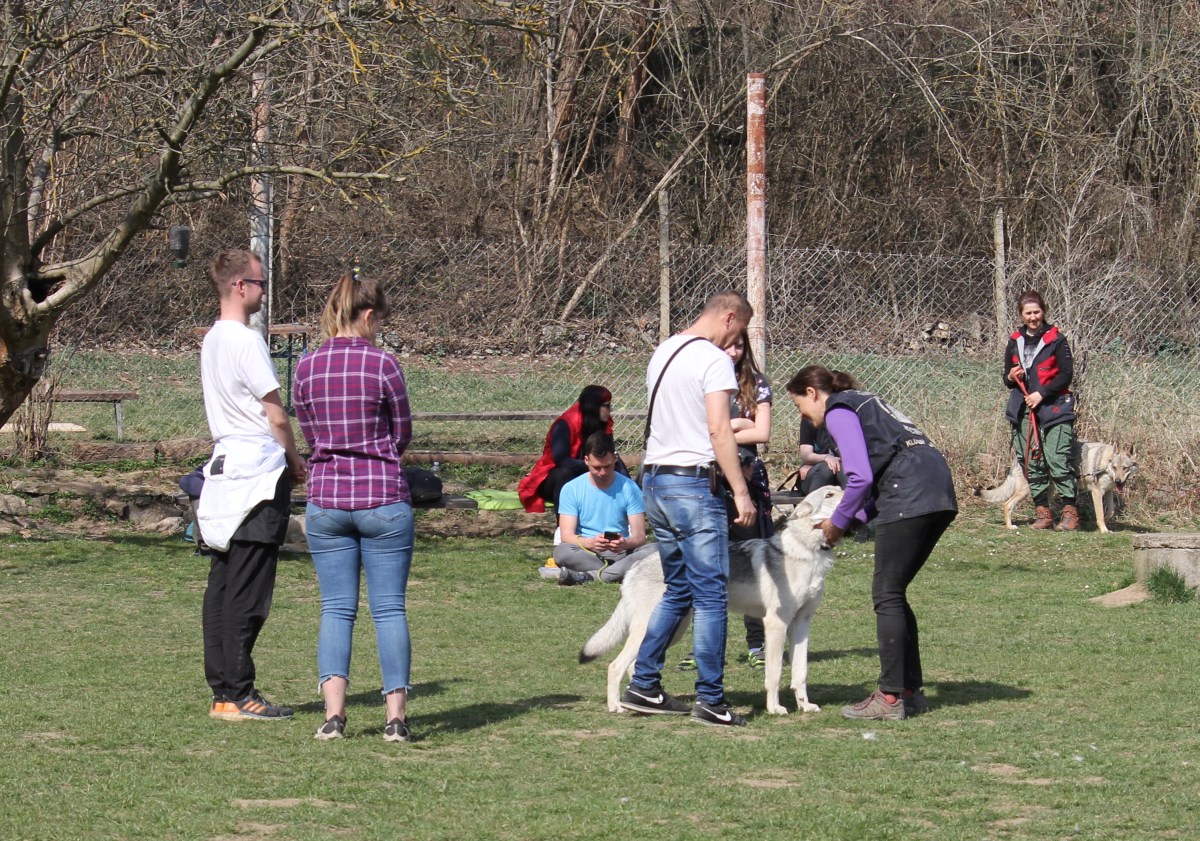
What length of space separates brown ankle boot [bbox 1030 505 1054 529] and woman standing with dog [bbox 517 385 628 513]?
3711 mm

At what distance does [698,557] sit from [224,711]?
1993 millimetres

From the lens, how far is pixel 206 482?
5820 millimetres

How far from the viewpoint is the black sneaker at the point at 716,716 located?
231 inches

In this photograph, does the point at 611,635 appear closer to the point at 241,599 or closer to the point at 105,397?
the point at 241,599

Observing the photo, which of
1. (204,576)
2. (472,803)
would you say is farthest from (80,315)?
(472,803)

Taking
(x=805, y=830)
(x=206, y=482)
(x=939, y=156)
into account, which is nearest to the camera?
(x=805, y=830)

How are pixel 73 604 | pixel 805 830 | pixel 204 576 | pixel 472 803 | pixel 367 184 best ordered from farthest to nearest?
pixel 367 184 < pixel 204 576 < pixel 73 604 < pixel 472 803 < pixel 805 830

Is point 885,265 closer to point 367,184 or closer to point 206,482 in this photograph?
point 367,184

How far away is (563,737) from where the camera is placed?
5.62 metres

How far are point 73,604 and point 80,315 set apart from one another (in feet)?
23.7

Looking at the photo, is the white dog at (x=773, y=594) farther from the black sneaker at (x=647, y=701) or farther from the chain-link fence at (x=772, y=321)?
the chain-link fence at (x=772, y=321)

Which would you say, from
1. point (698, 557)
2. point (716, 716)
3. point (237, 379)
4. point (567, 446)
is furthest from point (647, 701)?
point (567, 446)

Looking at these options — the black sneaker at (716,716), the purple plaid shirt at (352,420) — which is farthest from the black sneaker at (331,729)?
the black sneaker at (716,716)

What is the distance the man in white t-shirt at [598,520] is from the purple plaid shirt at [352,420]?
3915mm
